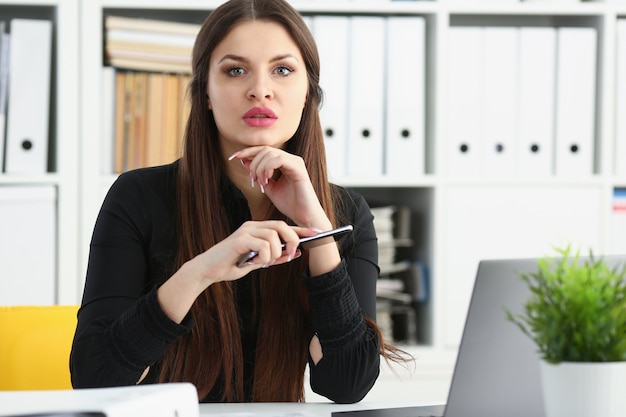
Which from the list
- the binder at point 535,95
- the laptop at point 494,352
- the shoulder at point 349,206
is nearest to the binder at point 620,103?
the binder at point 535,95

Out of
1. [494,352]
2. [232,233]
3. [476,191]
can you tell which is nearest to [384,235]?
[476,191]

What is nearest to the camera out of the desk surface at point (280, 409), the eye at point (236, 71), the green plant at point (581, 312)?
the green plant at point (581, 312)

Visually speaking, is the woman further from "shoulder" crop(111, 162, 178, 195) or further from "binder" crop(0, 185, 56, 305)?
"binder" crop(0, 185, 56, 305)

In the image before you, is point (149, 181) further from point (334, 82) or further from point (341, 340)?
point (334, 82)

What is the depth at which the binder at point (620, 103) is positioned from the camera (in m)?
2.41

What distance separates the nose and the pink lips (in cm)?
2

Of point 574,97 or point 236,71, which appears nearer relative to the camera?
point 236,71

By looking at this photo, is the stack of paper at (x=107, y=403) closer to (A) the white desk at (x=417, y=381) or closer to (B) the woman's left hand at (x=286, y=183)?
(B) the woman's left hand at (x=286, y=183)

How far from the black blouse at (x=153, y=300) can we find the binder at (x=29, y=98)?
76cm

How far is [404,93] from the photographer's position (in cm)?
234

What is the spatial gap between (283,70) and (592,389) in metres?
0.83

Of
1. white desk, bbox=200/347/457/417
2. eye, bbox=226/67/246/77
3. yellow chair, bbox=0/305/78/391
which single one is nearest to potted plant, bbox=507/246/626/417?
eye, bbox=226/67/246/77

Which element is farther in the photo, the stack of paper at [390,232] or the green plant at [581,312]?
the stack of paper at [390,232]

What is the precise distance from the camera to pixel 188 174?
154 cm
